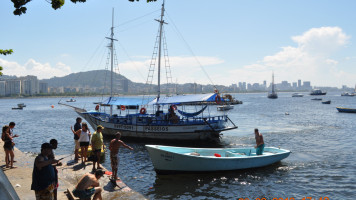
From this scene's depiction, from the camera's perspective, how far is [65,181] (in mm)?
11438

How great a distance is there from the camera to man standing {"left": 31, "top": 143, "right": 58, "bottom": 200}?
6902mm

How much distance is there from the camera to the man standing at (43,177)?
6.90m

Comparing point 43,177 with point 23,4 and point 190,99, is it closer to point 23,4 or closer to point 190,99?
point 23,4

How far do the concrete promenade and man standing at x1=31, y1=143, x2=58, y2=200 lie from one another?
8.30ft

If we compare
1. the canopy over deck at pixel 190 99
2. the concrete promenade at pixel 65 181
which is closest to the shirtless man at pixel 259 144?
the canopy over deck at pixel 190 99

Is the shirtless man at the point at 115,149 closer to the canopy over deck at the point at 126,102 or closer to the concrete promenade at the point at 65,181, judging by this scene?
the concrete promenade at the point at 65,181

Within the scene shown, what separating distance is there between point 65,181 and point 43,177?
4.79m

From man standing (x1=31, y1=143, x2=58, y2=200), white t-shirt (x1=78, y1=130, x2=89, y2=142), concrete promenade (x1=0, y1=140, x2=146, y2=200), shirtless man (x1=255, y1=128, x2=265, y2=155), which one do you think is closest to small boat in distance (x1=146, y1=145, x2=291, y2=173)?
shirtless man (x1=255, y1=128, x2=265, y2=155)

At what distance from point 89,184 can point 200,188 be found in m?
7.61

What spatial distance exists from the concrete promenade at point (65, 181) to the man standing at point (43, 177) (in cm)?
253

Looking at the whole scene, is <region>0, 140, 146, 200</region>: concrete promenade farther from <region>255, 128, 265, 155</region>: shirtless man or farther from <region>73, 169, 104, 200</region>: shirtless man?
<region>255, 128, 265, 155</region>: shirtless man

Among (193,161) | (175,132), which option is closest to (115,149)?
(193,161)

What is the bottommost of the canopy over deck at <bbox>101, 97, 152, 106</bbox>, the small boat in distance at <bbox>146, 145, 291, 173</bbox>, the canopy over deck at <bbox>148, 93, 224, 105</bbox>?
the small boat in distance at <bbox>146, 145, 291, 173</bbox>

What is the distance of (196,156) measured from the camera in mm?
15242
